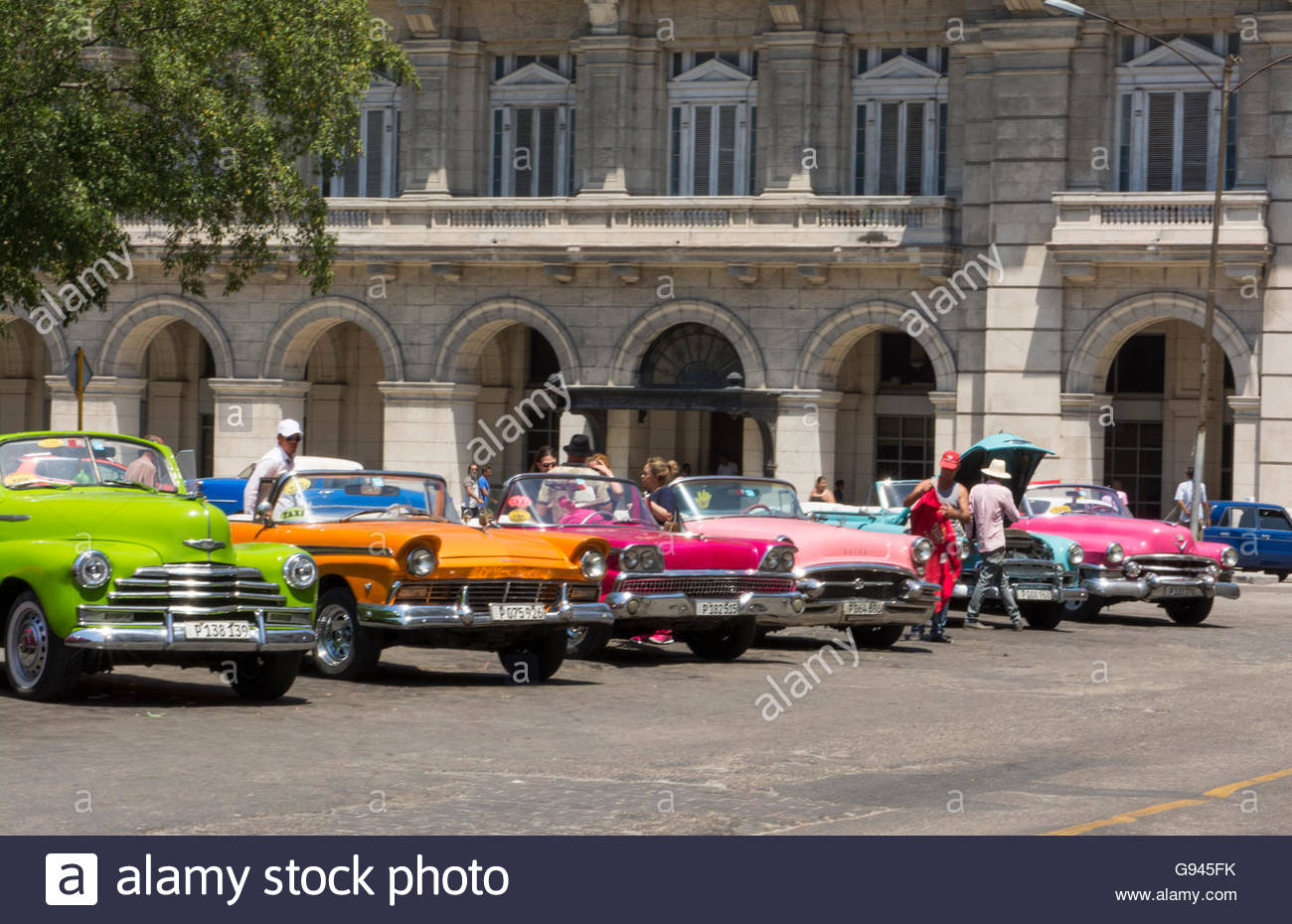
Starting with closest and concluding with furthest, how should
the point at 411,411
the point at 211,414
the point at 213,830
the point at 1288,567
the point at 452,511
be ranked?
1. the point at 213,830
2. the point at 452,511
3. the point at 1288,567
4. the point at 411,411
5. the point at 211,414

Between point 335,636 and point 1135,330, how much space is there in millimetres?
22304

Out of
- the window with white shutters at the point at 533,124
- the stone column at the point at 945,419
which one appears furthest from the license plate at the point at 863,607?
the window with white shutters at the point at 533,124

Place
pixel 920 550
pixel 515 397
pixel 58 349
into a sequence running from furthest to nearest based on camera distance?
pixel 515 397 < pixel 58 349 < pixel 920 550

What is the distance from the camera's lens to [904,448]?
3938 cm

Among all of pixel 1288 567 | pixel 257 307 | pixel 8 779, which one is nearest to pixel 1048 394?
pixel 1288 567

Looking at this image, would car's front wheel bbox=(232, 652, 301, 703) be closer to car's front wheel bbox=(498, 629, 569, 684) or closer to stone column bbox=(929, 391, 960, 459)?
car's front wheel bbox=(498, 629, 569, 684)

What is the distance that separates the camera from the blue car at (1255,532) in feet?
109

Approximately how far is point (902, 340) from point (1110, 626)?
16839 mm

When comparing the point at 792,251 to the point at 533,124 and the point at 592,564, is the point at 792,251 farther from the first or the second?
the point at 592,564

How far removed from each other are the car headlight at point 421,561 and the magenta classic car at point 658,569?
1.97 metres

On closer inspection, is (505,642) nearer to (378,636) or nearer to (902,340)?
(378,636)

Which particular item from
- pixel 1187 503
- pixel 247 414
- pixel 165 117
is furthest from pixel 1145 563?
pixel 247 414

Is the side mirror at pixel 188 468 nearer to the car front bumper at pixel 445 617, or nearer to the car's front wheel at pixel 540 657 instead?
the car front bumper at pixel 445 617

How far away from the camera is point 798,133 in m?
36.3
